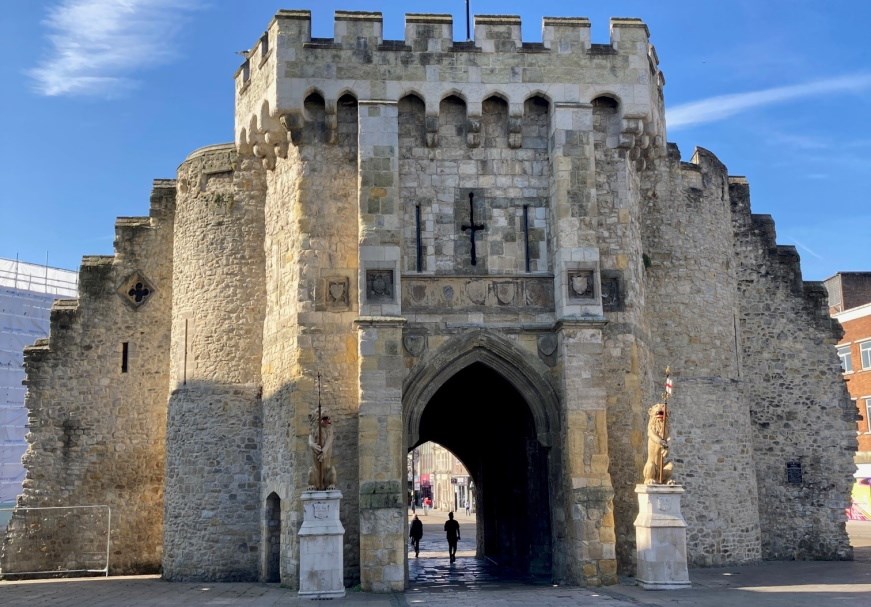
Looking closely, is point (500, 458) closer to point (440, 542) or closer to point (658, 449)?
point (658, 449)

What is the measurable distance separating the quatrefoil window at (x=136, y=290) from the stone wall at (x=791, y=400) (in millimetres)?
14434


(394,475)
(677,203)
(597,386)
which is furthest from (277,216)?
(677,203)

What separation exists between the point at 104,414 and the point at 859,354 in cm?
3187

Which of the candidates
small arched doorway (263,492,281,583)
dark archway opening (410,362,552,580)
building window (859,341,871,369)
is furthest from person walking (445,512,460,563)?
building window (859,341,871,369)

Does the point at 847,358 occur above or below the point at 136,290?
above

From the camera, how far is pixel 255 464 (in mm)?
20969

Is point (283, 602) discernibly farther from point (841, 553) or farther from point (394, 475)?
point (841, 553)

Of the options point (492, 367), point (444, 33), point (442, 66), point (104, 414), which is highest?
point (444, 33)

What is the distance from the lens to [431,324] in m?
19.0

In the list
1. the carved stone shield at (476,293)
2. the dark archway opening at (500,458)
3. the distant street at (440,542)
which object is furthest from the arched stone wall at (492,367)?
the distant street at (440,542)

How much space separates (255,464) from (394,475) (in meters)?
4.37

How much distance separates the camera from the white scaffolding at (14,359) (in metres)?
46.8

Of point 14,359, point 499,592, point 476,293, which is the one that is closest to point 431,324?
point 476,293

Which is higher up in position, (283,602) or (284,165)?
(284,165)
